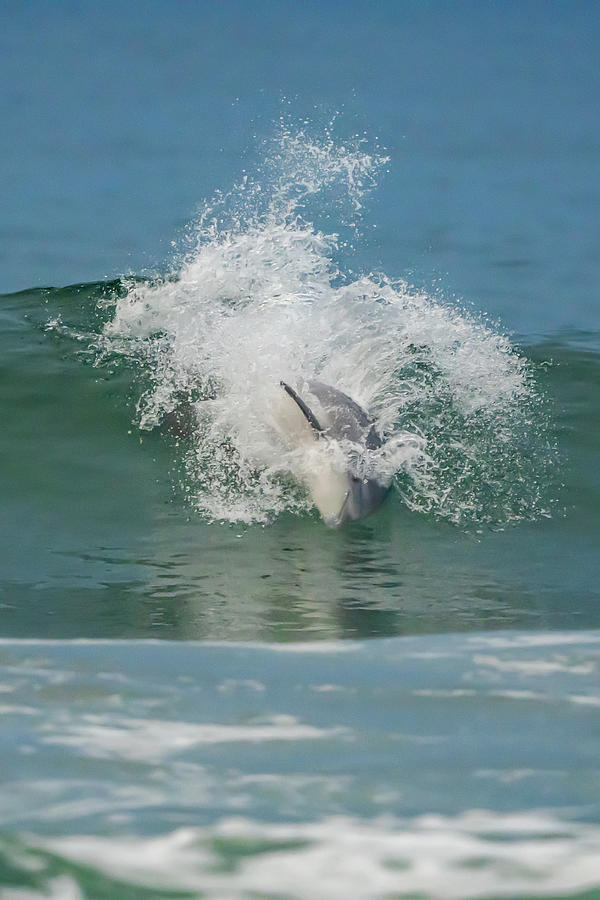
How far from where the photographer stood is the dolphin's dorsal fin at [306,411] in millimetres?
6840

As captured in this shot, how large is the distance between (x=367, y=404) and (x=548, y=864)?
578 cm

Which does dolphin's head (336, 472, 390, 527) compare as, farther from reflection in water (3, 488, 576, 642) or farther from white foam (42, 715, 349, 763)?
white foam (42, 715, 349, 763)

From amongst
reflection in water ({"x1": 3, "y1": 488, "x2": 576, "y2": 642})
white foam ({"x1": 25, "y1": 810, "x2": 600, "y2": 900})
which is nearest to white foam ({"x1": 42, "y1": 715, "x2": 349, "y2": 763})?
white foam ({"x1": 25, "y1": 810, "x2": 600, "y2": 900})

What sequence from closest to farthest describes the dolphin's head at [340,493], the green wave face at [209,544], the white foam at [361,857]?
the white foam at [361,857]
the green wave face at [209,544]
the dolphin's head at [340,493]

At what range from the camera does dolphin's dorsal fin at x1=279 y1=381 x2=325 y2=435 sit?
6840 mm

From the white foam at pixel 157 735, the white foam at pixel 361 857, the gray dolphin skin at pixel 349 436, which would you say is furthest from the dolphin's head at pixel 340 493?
the white foam at pixel 361 857

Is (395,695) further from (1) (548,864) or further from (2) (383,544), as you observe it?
(2) (383,544)

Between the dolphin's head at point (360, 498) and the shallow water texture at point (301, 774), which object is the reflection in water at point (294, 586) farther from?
the shallow water texture at point (301, 774)

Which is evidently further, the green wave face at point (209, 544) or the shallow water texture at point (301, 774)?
the green wave face at point (209, 544)

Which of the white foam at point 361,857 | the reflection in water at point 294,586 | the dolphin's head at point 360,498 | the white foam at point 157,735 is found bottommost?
the white foam at point 361,857

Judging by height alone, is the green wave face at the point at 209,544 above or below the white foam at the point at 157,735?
above

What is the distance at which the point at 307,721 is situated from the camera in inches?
135

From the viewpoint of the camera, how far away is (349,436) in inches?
284

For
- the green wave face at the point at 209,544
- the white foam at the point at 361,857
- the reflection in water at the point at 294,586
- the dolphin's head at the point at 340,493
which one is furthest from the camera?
the dolphin's head at the point at 340,493
